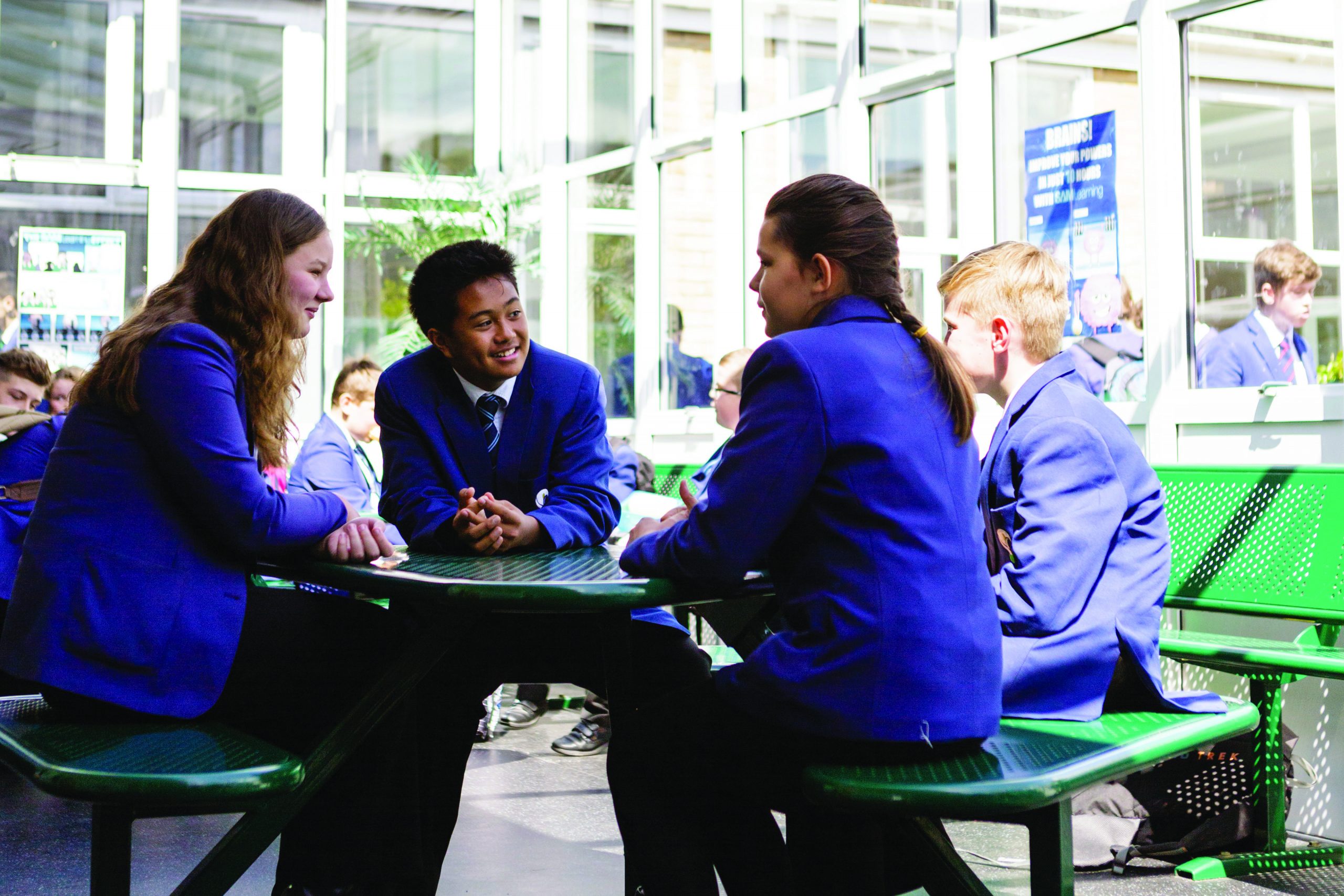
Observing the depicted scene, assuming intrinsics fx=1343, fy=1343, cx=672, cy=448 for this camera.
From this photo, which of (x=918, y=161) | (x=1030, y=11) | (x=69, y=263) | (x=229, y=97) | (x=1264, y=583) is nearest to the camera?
(x=1264, y=583)

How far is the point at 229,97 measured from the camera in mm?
11328

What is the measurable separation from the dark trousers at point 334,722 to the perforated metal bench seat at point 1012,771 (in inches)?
36.4

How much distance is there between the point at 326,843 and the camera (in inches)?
94.1

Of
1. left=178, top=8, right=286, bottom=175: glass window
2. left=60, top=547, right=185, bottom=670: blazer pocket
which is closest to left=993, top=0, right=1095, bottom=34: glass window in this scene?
left=60, top=547, right=185, bottom=670: blazer pocket

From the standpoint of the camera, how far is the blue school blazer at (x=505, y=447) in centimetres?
267

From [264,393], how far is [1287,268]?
148 inches

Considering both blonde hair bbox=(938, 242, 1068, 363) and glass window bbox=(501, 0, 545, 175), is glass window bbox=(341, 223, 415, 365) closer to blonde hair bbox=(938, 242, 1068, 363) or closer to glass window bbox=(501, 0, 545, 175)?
glass window bbox=(501, 0, 545, 175)

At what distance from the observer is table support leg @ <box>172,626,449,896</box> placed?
1.94m

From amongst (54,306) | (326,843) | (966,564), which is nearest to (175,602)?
(326,843)

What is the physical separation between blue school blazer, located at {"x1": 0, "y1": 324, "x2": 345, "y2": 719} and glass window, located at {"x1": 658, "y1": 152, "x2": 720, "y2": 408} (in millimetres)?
6255

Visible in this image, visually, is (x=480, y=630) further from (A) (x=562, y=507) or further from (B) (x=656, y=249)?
(B) (x=656, y=249)

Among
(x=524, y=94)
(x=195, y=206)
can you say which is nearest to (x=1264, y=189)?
(x=524, y=94)

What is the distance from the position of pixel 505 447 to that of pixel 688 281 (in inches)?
245

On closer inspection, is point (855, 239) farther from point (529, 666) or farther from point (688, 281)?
point (688, 281)
